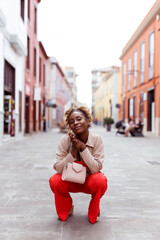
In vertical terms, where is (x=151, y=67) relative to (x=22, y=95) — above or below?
above

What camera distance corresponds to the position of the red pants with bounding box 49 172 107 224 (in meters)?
3.12

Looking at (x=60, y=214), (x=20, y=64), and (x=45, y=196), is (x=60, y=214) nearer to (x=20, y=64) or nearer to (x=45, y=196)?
(x=45, y=196)

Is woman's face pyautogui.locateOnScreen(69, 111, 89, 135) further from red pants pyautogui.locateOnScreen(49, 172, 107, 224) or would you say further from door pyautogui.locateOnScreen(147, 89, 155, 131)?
door pyautogui.locateOnScreen(147, 89, 155, 131)

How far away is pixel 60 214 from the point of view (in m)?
3.24

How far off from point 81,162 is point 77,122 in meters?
0.43

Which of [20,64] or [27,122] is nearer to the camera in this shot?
[20,64]

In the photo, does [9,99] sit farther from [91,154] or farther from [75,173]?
[75,173]

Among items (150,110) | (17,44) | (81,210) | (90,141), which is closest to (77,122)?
(90,141)

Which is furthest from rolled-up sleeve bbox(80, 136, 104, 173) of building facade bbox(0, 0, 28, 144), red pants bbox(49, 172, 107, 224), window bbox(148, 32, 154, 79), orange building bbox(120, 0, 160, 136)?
window bbox(148, 32, 154, 79)

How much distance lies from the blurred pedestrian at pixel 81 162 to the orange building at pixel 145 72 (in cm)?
1711

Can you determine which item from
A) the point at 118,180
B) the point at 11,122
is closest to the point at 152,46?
the point at 11,122

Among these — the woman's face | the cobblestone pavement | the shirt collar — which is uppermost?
the woman's face

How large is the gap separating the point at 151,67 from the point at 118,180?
58.5 ft

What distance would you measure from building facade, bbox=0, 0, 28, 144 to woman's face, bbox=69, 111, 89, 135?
9.33 meters
